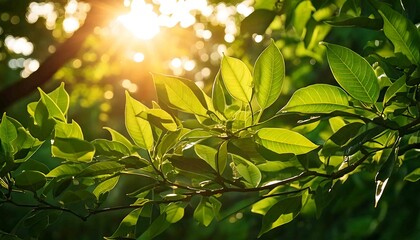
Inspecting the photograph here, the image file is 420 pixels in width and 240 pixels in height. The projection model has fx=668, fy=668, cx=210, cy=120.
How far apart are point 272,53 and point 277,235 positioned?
3976 mm

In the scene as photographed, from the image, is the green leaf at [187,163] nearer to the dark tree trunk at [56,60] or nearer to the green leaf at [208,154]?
the green leaf at [208,154]

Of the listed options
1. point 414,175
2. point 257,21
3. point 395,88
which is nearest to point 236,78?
point 395,88

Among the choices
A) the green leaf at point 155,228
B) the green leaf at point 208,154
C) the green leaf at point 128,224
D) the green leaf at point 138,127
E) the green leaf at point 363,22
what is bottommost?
the green leaf at point 128,224

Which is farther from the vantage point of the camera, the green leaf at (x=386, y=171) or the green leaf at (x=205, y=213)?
the green leaf at (x=205, y=213)

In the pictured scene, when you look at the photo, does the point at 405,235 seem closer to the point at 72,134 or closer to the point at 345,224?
the point at 345,224

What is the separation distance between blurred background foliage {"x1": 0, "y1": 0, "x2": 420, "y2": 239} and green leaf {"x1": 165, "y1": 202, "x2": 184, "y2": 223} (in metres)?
0.73

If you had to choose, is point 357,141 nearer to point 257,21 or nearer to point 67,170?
point 67,170

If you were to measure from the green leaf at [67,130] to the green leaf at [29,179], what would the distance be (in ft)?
0.30

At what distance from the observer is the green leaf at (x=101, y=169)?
49.8 inches

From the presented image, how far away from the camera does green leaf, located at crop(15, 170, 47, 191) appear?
1304mm

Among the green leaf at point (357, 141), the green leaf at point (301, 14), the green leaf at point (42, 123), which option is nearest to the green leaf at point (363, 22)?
the green leaf at point (357, 141)

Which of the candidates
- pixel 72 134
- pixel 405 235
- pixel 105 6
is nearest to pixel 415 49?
pixel 72 134

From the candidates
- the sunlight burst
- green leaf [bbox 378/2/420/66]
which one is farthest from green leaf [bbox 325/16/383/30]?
the sunlight burst

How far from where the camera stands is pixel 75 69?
7.91m
